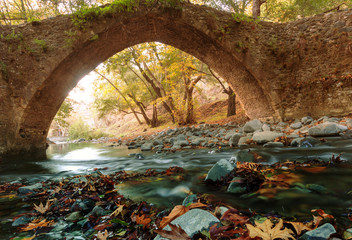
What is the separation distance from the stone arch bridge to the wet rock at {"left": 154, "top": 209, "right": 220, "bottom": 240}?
5.68 metres

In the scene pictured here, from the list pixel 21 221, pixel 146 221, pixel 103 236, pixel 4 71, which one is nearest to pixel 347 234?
pixel 146 221

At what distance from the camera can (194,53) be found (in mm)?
7555

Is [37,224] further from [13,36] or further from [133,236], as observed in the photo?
[13,36]

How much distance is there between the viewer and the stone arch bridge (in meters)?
4.91

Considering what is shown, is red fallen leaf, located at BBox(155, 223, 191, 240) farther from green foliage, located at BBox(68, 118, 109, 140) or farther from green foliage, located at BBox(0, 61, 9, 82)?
green foliage, located at BBox(68, 118, 109, 140)

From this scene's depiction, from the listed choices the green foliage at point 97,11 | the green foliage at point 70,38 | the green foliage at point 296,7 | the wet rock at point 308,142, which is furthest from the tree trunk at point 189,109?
the wet rock at point 308,142

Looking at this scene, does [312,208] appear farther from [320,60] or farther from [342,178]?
[320,60]

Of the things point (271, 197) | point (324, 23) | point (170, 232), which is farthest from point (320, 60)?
point (170, 232)

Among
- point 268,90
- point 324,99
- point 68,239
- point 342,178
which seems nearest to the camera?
point 68,239

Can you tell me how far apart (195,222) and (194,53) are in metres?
7.49

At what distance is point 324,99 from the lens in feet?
20.6

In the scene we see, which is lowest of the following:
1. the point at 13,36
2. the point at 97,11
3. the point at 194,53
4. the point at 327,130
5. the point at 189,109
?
the point at 327,130

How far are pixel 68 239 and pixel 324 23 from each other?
916 centimetres

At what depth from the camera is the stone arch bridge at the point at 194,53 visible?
491 centimetres
